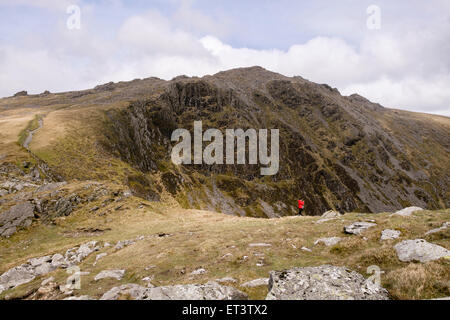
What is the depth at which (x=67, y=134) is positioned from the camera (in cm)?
10575

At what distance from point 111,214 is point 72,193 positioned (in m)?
8.67

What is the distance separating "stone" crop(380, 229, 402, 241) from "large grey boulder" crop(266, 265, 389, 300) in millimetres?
8476

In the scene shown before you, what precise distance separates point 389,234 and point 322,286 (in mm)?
10700

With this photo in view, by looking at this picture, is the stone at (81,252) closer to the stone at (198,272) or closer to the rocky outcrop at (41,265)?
the rocky outcrop at (41,265)

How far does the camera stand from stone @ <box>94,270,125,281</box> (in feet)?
56.1

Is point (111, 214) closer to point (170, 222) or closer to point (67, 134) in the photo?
point (170, 222)

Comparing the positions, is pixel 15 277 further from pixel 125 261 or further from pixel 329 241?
pixel 329 241

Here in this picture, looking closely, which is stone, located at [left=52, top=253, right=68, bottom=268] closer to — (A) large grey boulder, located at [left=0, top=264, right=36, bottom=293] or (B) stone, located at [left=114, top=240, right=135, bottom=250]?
(A) large grey boulder, located at [left=0, top=264, right=36, bottom=293]

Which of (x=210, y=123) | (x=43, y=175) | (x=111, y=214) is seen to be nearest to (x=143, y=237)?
(x=111, y=214)

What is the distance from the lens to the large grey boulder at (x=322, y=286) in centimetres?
879

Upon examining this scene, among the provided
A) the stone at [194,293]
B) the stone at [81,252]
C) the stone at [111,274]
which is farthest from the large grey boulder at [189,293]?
the stone at [81,252]

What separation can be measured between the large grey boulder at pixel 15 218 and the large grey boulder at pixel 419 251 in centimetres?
4254
